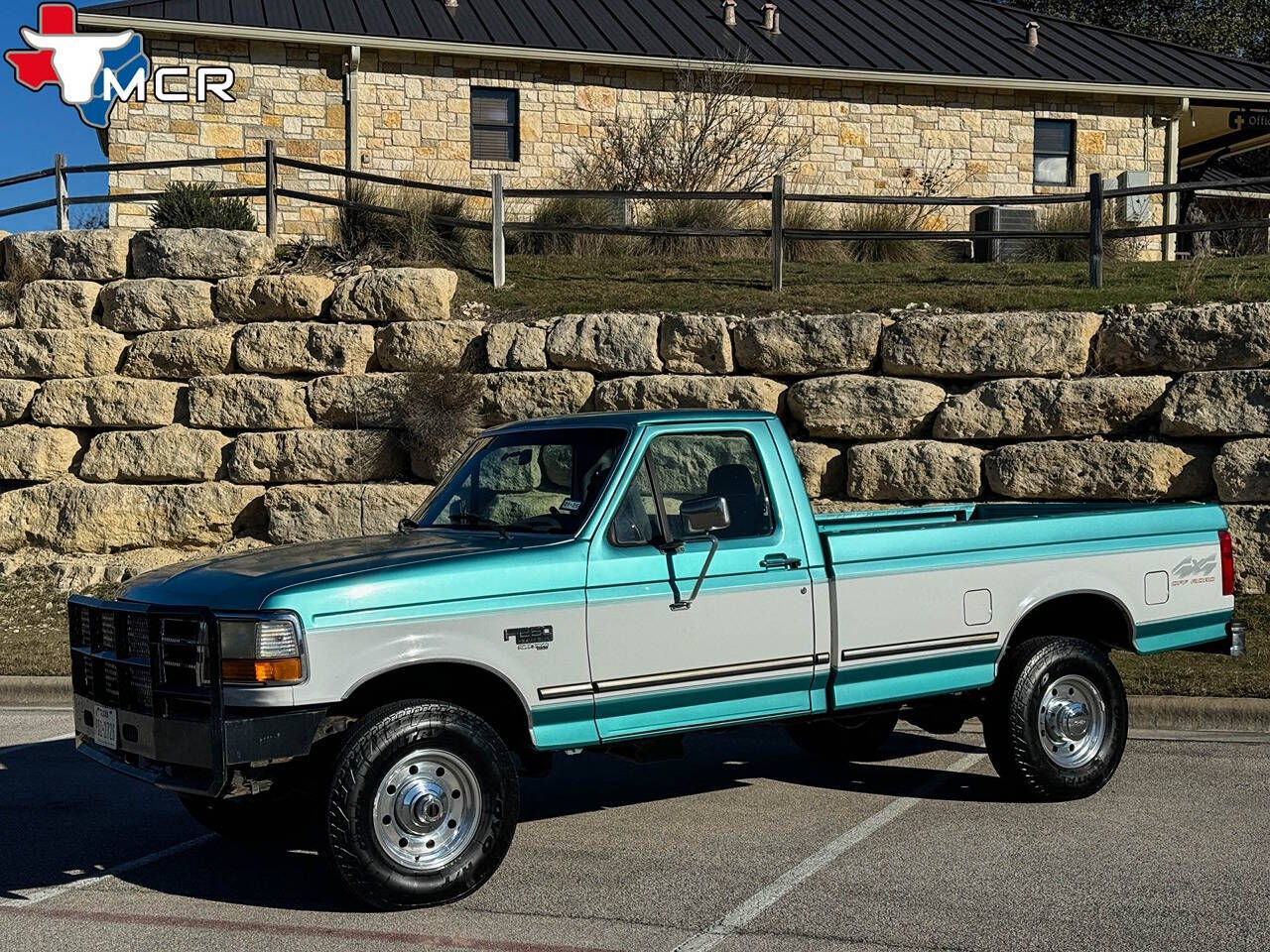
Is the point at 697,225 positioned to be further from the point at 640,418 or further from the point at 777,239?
the point at 640,418

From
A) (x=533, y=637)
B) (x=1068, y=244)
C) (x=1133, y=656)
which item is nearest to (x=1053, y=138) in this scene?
(x=1068, y=244)

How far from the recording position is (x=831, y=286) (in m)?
15.7

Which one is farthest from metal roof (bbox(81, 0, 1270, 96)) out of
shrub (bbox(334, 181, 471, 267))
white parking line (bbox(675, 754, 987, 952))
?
white parking line (bbox(675, 754, 987, 952))

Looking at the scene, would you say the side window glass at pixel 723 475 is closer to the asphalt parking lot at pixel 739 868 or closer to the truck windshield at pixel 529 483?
the truck windshield at pixel 529 483

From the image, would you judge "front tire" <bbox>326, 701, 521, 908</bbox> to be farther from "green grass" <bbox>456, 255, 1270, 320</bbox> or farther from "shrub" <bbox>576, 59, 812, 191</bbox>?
"shrub" <bbox>576, 59, 812, 191</bbox>

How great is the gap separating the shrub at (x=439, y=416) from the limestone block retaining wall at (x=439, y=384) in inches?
2.7

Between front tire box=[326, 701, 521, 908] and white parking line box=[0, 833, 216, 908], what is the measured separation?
1.46 meters

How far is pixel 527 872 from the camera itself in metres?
6.18

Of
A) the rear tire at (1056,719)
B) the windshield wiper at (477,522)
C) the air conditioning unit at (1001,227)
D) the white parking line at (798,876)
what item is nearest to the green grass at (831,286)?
the air conditioning unit at (1001,227)

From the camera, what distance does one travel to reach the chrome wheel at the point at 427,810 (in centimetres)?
558

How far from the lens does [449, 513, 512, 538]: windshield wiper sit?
261 inches

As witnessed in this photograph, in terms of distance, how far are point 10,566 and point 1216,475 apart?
1206 centimetres

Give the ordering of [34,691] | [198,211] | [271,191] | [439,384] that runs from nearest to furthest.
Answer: [34,691], [439,384], [271,191], [198,211]

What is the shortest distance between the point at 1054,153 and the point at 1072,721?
21.0m
